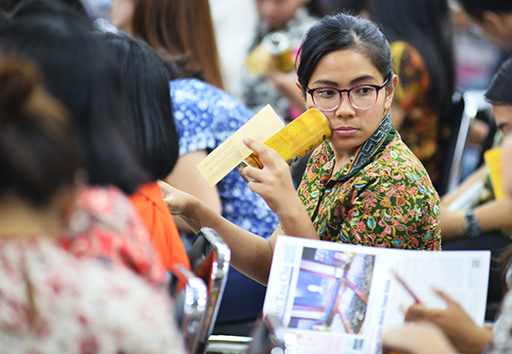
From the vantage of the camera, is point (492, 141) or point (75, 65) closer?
point (75, 65)

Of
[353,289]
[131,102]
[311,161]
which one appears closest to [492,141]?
[311,161]

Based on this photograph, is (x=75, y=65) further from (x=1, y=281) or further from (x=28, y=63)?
(x=1, y=281)

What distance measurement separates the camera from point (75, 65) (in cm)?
94

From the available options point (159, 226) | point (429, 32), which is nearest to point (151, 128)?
point (159, 226)

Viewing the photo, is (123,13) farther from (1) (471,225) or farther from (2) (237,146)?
(1) (471,225)

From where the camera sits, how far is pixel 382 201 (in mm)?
1445

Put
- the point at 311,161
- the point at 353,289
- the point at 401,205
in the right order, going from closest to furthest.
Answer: the point at 353,289
the point at 401,205
the point at 311,161

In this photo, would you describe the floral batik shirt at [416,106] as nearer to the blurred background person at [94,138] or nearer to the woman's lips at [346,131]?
the woman's lips at [346,131]

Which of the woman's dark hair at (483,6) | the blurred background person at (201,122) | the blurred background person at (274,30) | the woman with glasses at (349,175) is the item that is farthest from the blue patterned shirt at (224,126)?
the blurred background person at (274,30)

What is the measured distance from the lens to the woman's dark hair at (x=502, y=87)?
1782mm

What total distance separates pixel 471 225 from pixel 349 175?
2.81 ft

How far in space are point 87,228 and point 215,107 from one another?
1.31 m

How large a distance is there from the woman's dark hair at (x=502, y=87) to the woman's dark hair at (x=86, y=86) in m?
1.22

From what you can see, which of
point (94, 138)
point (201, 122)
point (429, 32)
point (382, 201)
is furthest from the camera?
point (429, 32)
